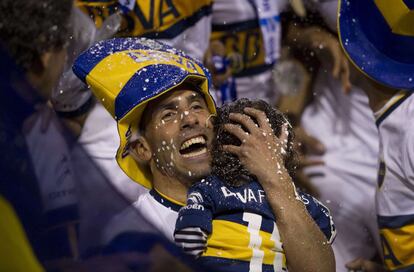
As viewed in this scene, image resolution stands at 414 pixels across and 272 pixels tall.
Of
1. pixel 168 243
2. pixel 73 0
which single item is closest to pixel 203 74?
pixel 168 243

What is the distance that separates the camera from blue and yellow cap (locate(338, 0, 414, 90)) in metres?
2.34

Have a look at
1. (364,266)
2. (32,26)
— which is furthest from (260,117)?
(32,26)

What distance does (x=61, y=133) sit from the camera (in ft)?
5.67

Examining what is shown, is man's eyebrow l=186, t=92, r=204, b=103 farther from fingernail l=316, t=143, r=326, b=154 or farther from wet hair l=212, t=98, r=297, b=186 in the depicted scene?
fingernail l=316, t=143, r=326, b=154

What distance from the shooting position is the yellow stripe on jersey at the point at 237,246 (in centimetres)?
188

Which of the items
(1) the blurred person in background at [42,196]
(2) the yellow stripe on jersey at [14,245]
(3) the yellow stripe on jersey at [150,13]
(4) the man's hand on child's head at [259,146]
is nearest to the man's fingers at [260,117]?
(4) the man's hand on child's head at [259,146]

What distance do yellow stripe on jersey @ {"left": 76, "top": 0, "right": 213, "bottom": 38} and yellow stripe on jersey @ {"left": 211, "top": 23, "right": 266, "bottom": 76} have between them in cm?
30

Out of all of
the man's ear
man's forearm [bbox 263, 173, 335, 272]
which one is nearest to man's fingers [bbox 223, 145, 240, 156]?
man's forearm [bbox 263, 173, 335, 272]

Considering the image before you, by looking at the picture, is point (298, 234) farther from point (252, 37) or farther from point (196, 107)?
point (252, 37)

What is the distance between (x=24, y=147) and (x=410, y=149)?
108 cm

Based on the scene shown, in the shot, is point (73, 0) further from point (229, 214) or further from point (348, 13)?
point (229, 214)

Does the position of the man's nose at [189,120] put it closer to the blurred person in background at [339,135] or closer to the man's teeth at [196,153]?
the man's teeth at [196,153]

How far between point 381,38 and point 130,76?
71cm

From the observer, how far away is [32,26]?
2.99 meters
